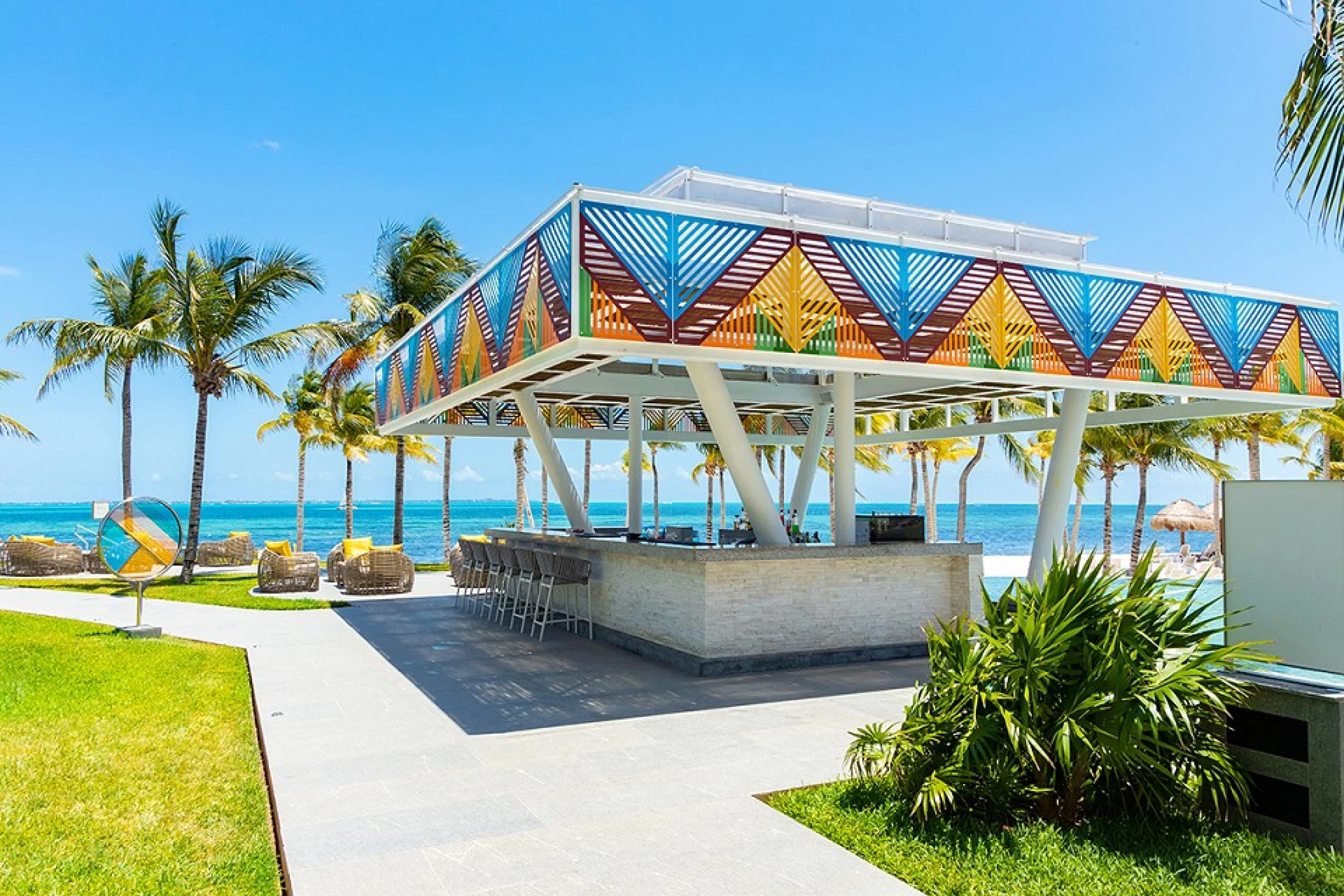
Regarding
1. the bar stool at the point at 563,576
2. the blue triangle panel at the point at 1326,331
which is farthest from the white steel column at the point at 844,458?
the blue triangle panel at the point at 1326,331

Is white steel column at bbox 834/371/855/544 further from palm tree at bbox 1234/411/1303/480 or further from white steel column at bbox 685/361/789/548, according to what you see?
palm tree at bbox 1234/411/1303/480

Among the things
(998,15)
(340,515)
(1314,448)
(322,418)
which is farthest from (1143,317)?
(340,515)

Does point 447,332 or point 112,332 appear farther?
point 112,332

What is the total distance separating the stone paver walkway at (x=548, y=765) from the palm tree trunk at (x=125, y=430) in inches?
589

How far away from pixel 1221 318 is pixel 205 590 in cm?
1820

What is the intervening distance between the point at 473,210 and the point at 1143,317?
2797 cm

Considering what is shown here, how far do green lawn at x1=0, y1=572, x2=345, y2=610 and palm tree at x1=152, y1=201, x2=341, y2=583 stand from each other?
0.77 metres

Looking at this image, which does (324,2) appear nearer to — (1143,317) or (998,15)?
(998,15)

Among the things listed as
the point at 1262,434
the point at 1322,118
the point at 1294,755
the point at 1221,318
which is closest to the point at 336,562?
the point at 1221,318

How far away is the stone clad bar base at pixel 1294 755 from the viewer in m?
4.28

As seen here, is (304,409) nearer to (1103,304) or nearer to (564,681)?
(564,681)

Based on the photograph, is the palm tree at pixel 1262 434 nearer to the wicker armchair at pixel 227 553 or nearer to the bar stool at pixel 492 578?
the bar stool at pixel 492 578

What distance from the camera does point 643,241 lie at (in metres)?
8.05

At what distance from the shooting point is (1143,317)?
11.0 meters
